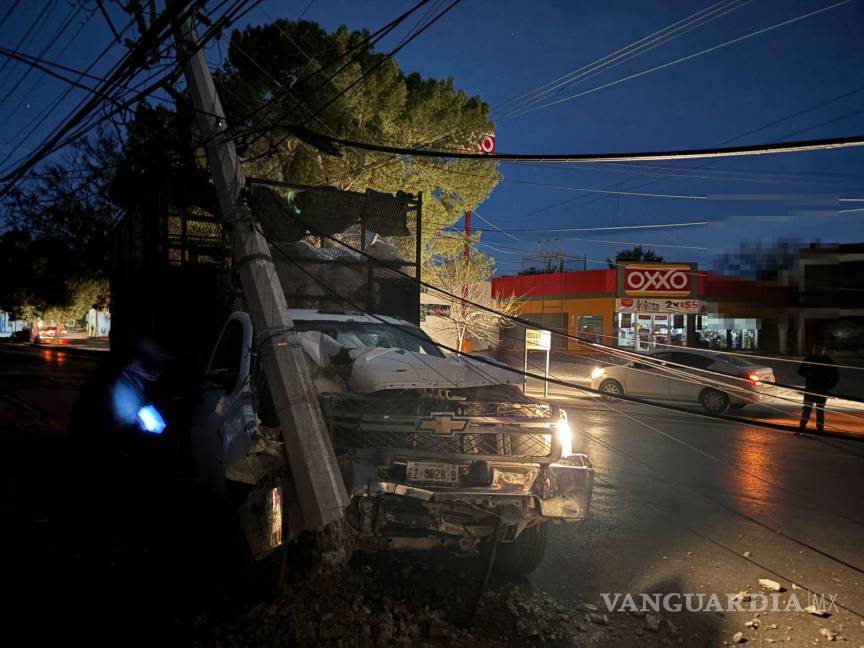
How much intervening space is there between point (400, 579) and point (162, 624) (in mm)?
1542

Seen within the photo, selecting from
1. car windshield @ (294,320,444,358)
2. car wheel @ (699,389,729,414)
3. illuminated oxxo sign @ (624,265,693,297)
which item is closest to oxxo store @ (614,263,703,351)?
illuminated oxxo sign @ (624,265,693,297)

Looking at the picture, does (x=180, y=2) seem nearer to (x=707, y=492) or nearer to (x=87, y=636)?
(x=87, y=636)

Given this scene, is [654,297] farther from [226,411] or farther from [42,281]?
[42,281]

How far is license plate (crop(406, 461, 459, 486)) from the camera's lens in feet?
13.3

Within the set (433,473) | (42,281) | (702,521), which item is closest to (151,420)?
(433,473)

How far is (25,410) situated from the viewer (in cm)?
1206

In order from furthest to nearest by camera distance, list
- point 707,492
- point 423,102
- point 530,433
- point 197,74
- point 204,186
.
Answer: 1. point 423,102
2. point 204,186
3. point 707,492
4. point 197,74
5. point 530,433

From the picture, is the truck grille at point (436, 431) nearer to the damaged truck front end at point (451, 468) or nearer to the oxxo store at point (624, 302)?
the damaged truck front end at point (451, 468)

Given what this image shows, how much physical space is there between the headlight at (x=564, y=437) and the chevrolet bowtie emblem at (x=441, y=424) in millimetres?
671

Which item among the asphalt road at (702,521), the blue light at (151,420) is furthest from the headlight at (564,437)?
the blue light at (151,420)

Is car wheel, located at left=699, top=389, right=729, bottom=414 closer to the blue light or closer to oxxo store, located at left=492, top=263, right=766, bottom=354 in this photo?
oxxo store, located at left=492, top=263, right=766, bottom=354

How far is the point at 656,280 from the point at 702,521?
27301 millimetres

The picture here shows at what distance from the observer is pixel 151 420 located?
23.4 feet

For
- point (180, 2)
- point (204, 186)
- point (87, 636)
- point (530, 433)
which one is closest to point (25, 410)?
point (204, 186)
